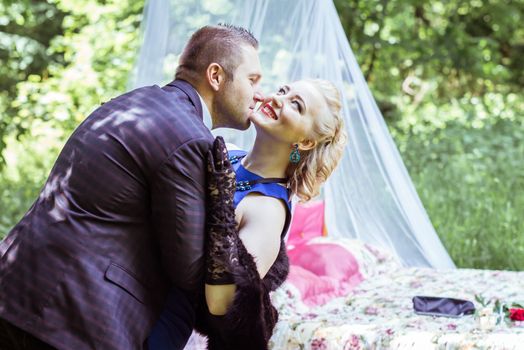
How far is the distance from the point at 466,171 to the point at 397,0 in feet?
5.41

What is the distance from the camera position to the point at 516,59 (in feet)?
30.9

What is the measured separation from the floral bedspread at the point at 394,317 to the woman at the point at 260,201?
777 millimetres

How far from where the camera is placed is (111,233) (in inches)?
67.0

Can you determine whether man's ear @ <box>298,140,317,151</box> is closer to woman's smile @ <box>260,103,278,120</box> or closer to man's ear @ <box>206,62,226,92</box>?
woman's smile @ <box>260,103,278,120</box>

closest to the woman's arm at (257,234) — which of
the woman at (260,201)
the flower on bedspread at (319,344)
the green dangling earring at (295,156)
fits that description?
the woman at (260,201)

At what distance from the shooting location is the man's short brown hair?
6.34 feet

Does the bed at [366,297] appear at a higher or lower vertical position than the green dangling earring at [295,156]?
lower

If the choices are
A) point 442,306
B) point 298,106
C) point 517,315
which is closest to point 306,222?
point 442,306

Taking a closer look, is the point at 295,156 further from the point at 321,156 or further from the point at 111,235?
the point at 111,235

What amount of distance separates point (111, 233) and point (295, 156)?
67cm

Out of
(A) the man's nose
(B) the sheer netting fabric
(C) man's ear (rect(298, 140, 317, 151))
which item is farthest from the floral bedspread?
(A) the man's nose

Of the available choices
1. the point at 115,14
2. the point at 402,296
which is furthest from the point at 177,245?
the point at 115,14

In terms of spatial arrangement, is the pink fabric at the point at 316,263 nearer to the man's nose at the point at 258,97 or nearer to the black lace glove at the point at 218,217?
the man's nose at the point at 258,97

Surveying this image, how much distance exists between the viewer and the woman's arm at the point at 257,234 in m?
1.76
